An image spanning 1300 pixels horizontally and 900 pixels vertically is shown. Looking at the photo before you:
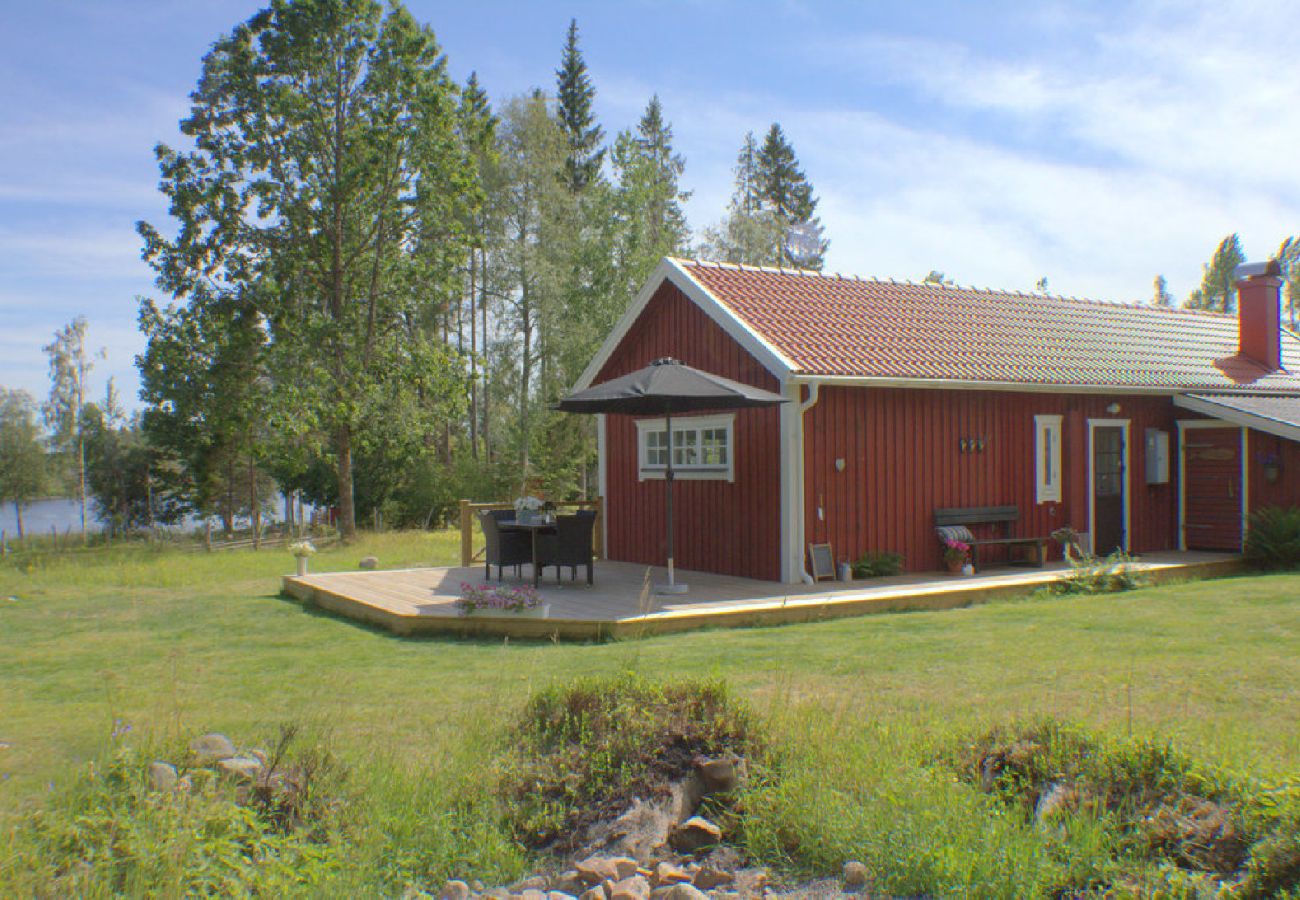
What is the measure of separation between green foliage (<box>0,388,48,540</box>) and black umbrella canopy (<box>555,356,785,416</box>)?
31.8 metres

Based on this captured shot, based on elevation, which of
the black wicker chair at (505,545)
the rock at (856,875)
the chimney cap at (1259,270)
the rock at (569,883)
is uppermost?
the chimney cap at (1259,270)

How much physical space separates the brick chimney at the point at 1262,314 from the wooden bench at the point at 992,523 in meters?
6.89

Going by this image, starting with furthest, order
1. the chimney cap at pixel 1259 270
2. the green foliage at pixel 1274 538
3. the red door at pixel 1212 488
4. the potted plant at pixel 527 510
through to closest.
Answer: the chimney cap at pixel 1259 270
the red door at pixel 1212 488
the green foliage at pixel 1274 538
the potted plant at pixel 527 510

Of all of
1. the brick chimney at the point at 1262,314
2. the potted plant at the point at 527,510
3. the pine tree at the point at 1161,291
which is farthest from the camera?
the pine tree at the point at 1161,291

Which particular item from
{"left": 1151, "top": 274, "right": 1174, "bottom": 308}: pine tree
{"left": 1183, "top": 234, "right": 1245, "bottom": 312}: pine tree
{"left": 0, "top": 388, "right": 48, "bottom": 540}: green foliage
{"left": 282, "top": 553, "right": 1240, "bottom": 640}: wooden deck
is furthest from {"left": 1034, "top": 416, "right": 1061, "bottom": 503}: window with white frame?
{"left": 1151, "top": 274, "right": 1174, "bottom": 308}: pine tree

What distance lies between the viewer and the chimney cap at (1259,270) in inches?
634

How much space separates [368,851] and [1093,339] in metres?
14.0

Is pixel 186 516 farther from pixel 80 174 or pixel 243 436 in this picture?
pixel 80 174

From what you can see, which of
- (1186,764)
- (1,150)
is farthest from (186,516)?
(1186,764)

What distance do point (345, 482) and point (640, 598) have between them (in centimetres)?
1575

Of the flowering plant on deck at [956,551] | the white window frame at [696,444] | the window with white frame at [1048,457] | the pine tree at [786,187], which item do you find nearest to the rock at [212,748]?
the white window frame at [696,444]

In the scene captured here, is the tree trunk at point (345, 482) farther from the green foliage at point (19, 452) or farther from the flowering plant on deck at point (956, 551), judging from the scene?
the green foliage at point (19, 452)

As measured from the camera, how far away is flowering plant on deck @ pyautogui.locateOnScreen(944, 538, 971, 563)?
1161 cm

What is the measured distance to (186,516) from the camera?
102ft
